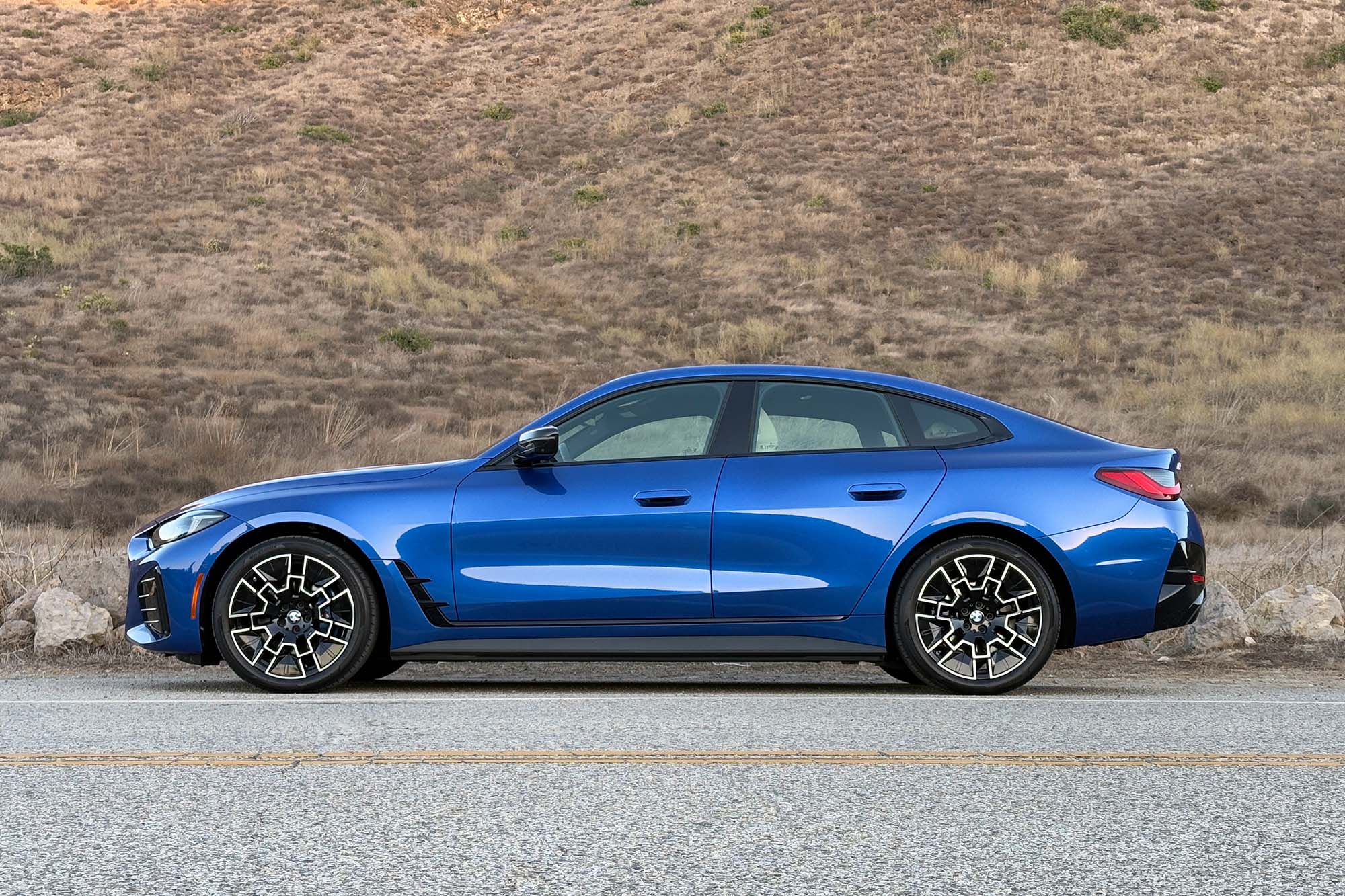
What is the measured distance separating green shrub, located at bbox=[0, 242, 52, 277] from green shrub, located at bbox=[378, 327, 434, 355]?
9344 millimetres

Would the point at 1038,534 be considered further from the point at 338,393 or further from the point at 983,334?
the point at 983,334

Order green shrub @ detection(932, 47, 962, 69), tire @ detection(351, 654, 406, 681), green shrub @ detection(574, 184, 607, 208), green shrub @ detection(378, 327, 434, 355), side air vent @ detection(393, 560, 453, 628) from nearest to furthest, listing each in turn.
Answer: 1. side air vent @ detection(393, 560, 453, 628)
2. tire @ detection(351, 654, 406, 681)
3. green shrub @ detection(378, 327, 434, 355)
4. green shrub @ detection(574, 184, 607, 208)
5. green shrub @ detection(932, 47, 962, 69)

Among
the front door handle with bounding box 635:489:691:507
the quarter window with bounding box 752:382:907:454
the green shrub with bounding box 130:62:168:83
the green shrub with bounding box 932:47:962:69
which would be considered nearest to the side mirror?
the front door handle with bounding box 635:489:691:507

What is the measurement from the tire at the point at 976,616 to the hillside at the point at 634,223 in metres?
14.2

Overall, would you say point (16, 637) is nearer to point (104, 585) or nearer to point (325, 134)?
point (104, 585)

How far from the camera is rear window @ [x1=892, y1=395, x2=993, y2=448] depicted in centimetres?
829

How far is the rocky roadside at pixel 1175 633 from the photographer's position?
32.8ft

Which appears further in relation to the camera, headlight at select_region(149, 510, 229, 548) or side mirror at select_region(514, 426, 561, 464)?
headlight at select_region(149, 510, 229, 548)

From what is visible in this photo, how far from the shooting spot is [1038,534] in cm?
802

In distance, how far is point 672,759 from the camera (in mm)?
6348

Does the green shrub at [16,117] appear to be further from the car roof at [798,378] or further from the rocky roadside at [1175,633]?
the car roof at [798,378]

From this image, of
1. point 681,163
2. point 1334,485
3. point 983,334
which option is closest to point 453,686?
point 1334,485

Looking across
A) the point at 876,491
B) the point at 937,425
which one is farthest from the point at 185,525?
the point at 937,425

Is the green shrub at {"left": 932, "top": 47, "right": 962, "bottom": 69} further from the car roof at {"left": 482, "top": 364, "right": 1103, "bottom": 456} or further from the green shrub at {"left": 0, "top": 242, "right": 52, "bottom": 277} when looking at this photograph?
the car roof at {"left": 482, "top": 364, "right": 1103, "bottom": 456}
